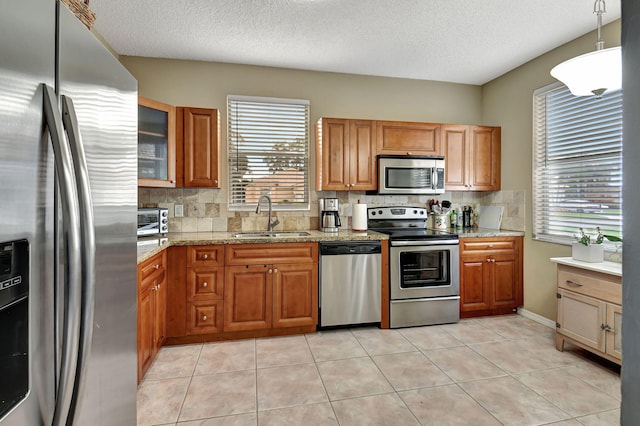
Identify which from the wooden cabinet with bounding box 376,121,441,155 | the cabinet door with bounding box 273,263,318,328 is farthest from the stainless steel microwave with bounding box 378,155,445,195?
the cabinet door with bounding box 273,263,318,328

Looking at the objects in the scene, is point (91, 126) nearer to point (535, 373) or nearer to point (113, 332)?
point (113, 332)

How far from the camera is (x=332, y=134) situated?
3.42 m

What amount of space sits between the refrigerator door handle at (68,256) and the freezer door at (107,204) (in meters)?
0.04

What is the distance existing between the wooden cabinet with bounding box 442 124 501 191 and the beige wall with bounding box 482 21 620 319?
11 centimetres

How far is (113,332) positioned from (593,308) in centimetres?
305

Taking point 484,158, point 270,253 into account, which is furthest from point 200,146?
point 484,158

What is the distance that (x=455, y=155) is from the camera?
3.76 m

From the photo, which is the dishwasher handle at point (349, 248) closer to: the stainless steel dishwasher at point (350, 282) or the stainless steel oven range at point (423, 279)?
the stainless steel dishwasher at point (350, 282)

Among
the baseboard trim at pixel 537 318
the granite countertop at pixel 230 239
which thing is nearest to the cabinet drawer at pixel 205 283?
the granite countertop at pixel 230 239

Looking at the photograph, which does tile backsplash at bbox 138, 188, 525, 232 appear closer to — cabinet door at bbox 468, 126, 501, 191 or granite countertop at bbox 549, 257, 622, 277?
cabinet door at bbox 468, 126, 501, 191

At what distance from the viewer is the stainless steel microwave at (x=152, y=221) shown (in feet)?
9.50

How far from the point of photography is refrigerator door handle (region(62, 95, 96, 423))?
0.65m

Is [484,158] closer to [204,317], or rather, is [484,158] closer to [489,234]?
[489,234]

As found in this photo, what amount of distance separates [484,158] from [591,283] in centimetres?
184
